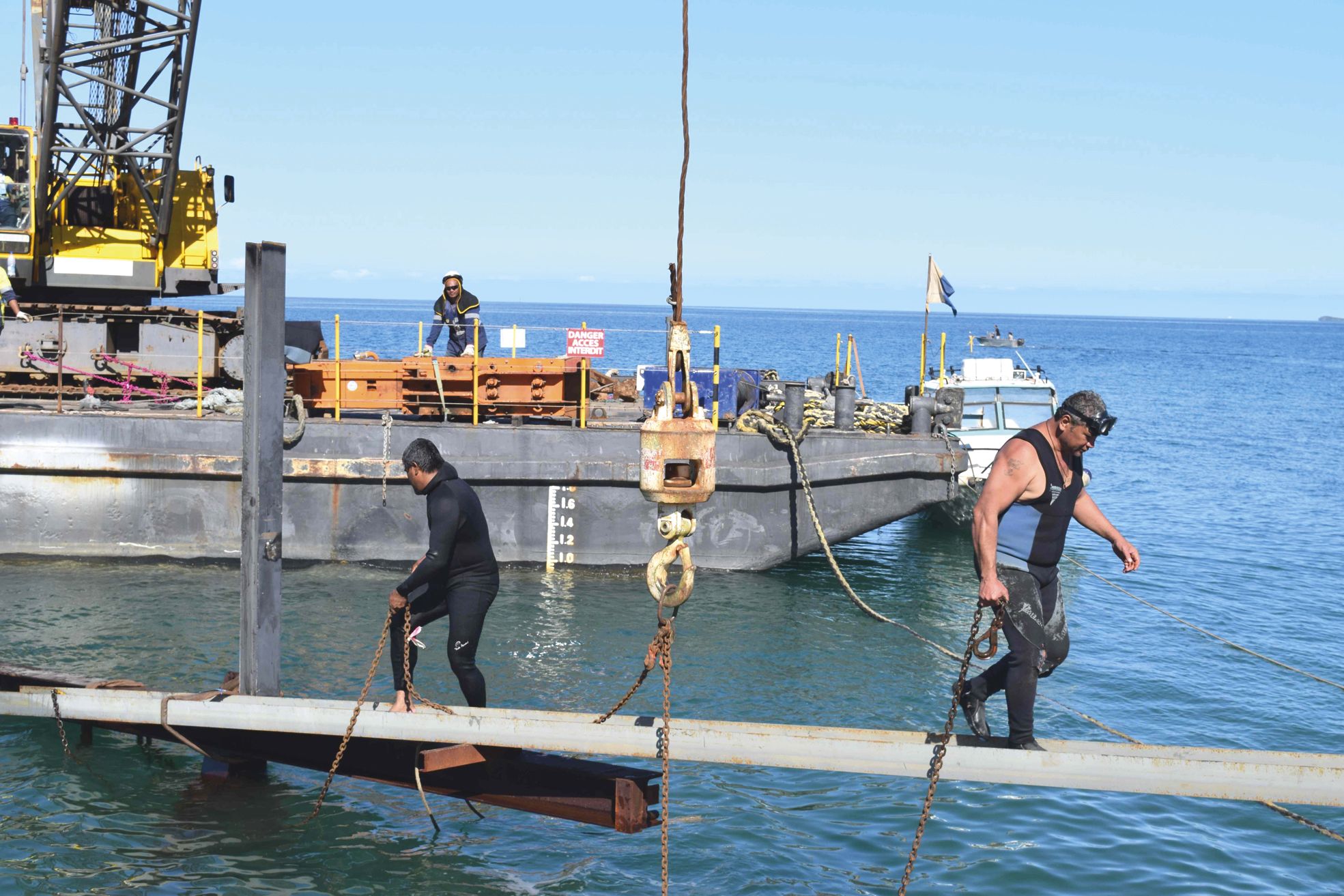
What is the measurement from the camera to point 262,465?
7469mm

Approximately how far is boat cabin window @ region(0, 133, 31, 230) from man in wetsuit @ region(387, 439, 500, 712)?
11.4m

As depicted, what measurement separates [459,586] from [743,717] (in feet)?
12.1

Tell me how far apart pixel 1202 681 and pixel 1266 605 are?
4.53 metres

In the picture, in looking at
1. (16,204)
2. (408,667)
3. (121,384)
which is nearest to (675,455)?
(408,667)

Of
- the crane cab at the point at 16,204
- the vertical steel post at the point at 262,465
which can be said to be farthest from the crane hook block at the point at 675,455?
the crane cab at the point at 16,204

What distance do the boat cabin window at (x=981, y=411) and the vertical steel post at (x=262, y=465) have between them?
14395 mm

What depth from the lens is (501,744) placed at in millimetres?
6527

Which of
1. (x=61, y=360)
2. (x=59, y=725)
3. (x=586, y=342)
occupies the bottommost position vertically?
(x=59, y=725)

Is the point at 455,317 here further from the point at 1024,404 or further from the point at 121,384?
the point at 1024,404

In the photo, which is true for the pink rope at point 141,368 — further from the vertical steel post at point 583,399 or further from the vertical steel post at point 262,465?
the vertical steel post at point 262,465

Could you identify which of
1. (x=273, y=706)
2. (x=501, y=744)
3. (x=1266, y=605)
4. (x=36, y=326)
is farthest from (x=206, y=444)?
(x=1266, y=605)

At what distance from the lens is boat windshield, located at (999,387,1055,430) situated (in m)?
20.4

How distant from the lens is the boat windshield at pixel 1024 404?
20.4 meters

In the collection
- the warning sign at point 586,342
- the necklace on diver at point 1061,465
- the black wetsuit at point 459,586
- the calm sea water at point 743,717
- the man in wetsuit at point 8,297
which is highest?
the man in wetsuit at point 8,297
